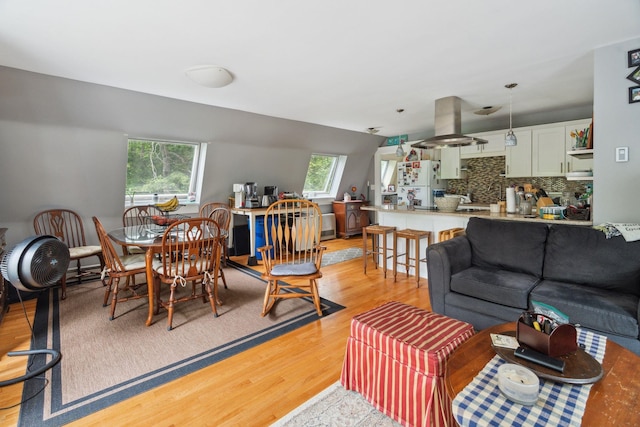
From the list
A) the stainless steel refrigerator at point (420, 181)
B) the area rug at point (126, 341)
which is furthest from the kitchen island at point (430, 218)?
the area rug at point (126, 341)

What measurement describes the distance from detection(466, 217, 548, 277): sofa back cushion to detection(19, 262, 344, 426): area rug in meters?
1.49

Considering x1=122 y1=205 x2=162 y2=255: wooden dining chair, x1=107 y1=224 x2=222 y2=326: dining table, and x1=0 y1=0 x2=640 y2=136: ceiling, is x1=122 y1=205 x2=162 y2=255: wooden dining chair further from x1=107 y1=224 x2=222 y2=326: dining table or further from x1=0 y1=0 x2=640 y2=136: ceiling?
x1=0 y1=0 x2=640 y2=136: ceiling

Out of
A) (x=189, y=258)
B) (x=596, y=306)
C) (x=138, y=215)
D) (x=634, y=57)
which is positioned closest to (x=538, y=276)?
(x=596, y=306)

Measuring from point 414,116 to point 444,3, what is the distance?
3264mm

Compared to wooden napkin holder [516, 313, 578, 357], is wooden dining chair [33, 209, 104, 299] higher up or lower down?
higher up

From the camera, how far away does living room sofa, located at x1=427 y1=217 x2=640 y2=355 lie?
80.9 inches

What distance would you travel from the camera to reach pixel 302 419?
166 centimetres

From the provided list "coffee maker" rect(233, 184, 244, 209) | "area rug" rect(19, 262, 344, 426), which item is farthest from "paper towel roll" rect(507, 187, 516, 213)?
"coffee maker" rect(233, 184, 244, 209)

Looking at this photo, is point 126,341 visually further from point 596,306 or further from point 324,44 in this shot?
point 596,306

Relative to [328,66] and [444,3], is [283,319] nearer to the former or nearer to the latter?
[328,66]

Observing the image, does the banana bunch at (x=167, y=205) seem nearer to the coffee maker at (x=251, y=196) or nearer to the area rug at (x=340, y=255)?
the coffee maker at (x=251, y=196)

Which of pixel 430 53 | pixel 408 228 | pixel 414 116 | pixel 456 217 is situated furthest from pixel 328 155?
pixel 430 53

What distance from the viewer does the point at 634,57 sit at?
96.4 inches

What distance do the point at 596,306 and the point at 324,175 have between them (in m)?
5.75
